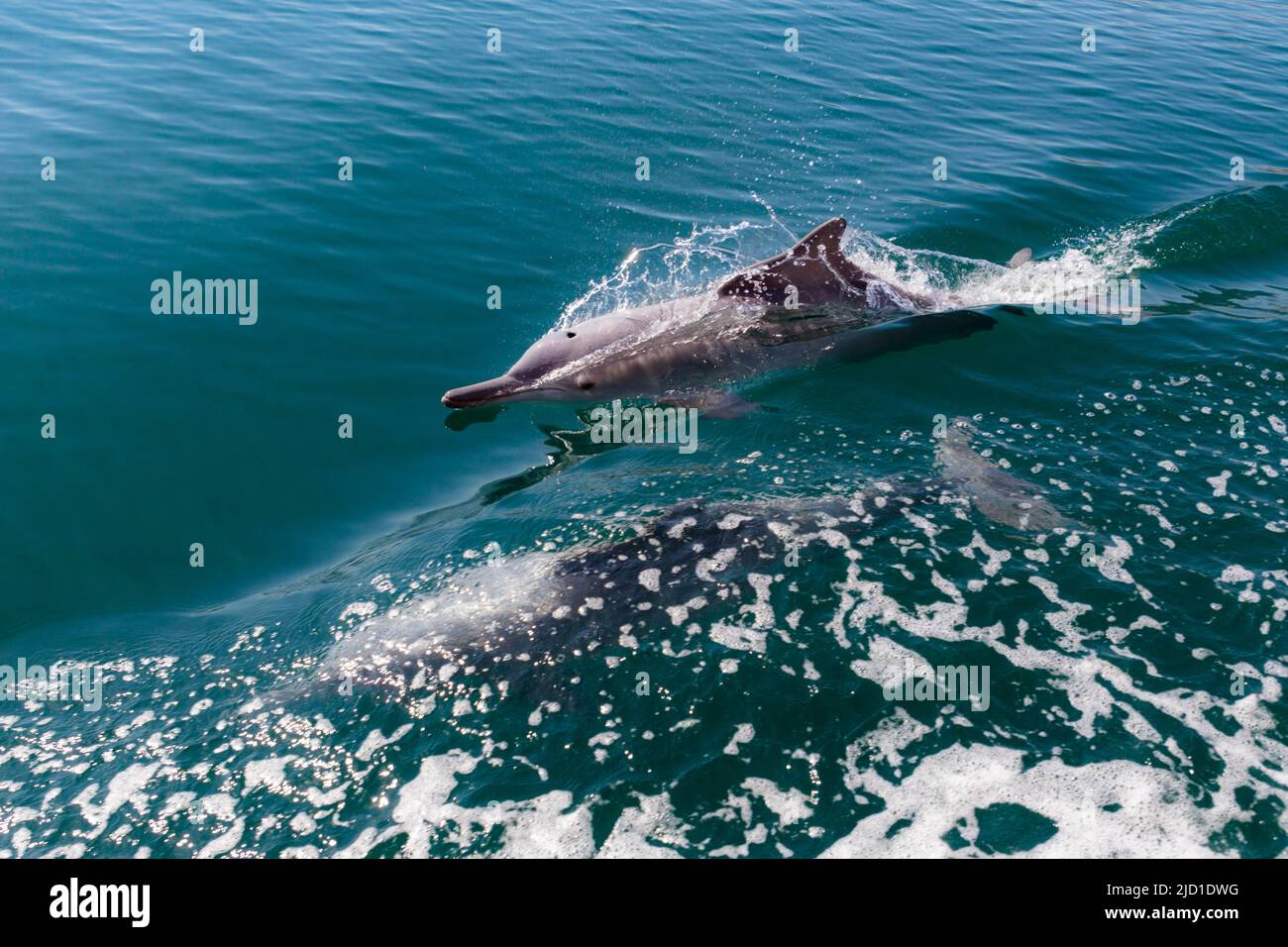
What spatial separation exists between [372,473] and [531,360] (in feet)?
9.90

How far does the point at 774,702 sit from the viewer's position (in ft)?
28.9

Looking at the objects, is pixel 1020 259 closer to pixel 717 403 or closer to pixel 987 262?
pixel 987 262

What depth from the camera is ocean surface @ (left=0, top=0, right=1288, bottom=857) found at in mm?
8078

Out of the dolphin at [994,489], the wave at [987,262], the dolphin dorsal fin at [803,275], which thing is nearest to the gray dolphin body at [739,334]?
the dolphin dorsal fin at [803,275]

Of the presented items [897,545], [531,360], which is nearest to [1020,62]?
[531,360]

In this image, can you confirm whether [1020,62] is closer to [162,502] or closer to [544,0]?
[544,0]
